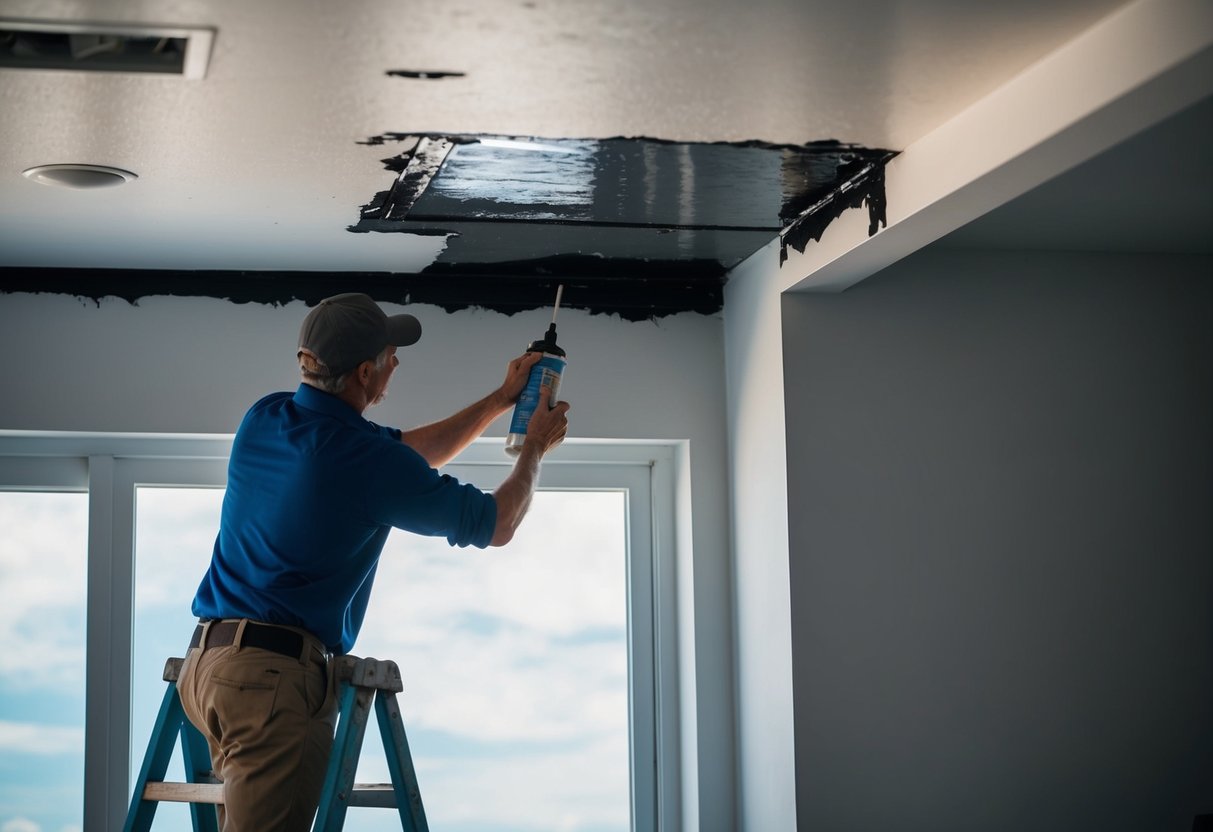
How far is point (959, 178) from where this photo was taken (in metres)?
2.16

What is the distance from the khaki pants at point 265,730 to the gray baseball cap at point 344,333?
52 cm

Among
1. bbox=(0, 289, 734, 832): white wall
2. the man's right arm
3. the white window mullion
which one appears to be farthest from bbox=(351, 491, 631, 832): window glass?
the man's right arm

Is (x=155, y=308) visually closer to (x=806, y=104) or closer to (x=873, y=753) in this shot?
(x=806, y=104)

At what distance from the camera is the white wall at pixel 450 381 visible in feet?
10.5

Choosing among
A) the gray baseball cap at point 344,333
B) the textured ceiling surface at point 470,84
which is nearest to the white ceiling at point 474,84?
the textured ceiling surface at point 470,84

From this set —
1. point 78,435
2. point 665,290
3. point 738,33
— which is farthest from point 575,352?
point 738,33

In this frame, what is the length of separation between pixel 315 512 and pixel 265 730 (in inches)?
15.4

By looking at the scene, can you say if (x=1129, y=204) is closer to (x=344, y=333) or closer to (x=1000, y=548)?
(x=1000, y=548)

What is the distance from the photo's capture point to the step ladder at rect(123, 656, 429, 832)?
2.22 metres

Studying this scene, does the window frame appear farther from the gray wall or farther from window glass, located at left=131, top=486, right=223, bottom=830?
the gray wall

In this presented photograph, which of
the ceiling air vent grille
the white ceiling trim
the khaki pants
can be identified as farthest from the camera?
the khaki pants

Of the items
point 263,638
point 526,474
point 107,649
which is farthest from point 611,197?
point 107,649

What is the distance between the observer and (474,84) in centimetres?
199

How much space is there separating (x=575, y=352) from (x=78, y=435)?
4.33 feet
